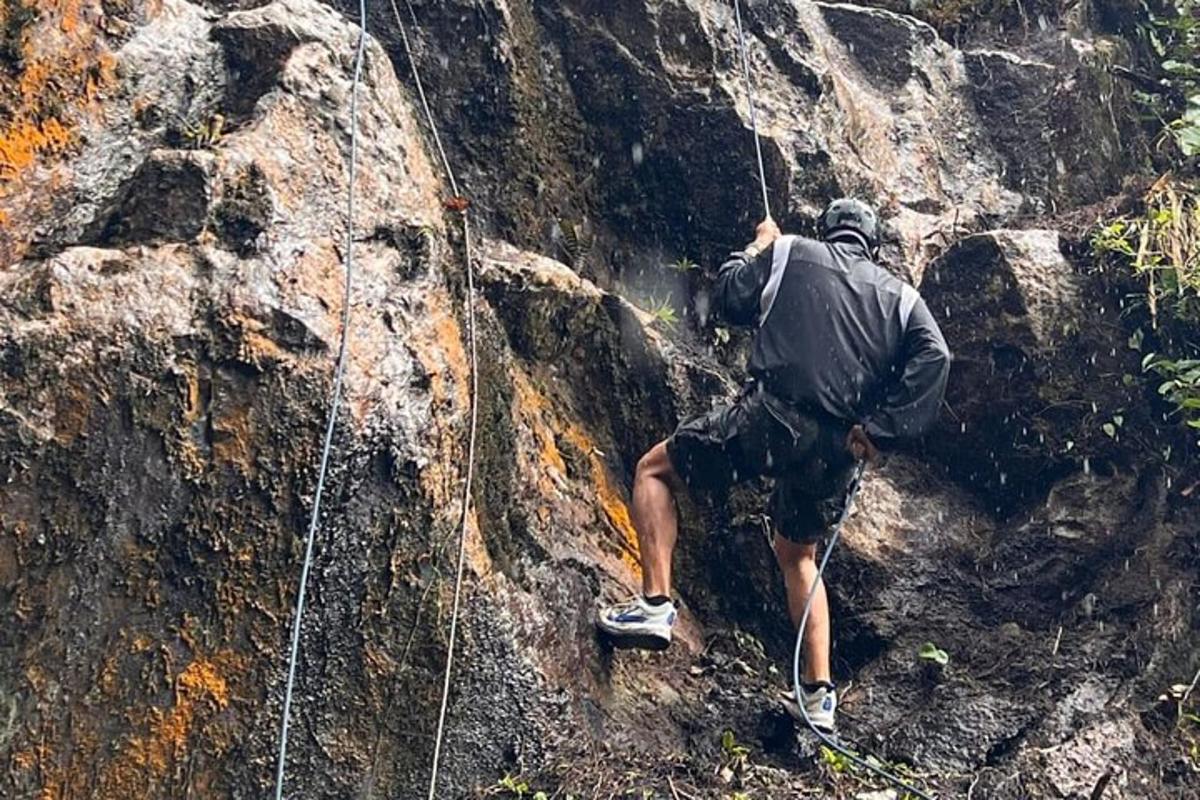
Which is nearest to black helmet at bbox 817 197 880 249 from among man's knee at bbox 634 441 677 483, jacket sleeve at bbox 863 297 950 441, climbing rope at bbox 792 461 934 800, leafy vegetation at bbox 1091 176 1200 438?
jacket sleeve at bbox 863 297 950 441

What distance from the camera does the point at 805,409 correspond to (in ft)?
19.0

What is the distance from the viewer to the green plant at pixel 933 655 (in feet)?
21.2

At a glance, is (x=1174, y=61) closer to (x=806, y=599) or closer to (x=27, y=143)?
(x=806, y=599)

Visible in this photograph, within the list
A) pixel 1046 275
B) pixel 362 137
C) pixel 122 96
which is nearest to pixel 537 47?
pixel 362 137

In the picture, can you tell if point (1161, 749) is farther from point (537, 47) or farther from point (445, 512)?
point (537, 47)

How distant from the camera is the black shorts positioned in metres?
5.79

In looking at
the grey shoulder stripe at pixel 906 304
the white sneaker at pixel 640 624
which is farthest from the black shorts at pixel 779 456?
the white sneaker at pixel 640 624

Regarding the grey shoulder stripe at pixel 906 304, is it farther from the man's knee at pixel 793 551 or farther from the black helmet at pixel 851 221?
the man's knee at pixel 793 551

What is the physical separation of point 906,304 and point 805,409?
0.75m

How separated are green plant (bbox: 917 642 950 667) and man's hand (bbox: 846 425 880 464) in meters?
1.25

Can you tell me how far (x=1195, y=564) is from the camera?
21.7ft

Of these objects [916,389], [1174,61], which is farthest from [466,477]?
[1174,61]

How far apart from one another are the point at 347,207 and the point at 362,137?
48 centimetres

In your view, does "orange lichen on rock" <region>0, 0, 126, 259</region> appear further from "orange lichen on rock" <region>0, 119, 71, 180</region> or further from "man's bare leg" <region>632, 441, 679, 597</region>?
"man's bare leg" <region>632, 441, 679, 597</region>
